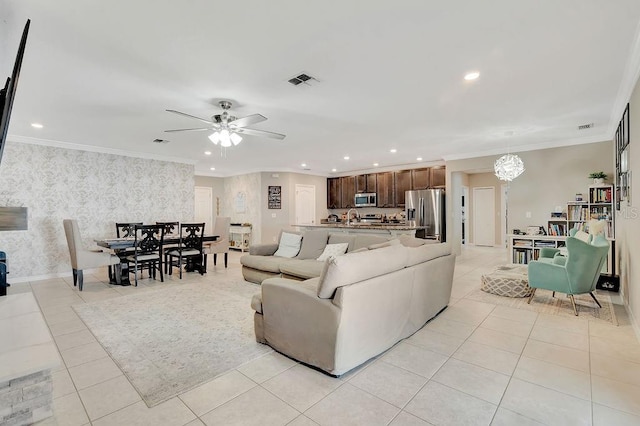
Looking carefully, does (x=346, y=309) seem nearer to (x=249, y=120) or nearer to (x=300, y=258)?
(x=249, y=120)

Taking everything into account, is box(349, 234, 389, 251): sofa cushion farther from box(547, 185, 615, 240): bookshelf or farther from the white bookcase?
the white bookcase

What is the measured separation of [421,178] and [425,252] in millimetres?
5286

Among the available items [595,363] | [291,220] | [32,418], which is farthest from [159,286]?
[595,363]

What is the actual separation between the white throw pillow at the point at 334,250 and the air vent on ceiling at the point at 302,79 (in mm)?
2462

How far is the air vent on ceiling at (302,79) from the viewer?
2955 millimetres

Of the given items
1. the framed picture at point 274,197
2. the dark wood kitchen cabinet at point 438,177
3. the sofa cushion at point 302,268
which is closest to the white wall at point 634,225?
the sofa cushion at point 302,268

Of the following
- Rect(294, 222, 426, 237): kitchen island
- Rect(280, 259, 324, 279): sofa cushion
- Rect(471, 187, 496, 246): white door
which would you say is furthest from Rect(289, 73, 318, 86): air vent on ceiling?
Rect(471, 187, 496, 246): white door

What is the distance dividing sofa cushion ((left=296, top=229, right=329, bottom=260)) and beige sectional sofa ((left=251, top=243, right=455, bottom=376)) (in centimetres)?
217

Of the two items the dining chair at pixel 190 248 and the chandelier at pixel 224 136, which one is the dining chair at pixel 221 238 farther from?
the chandelier at pixel 224 136

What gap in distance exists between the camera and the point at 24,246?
5.32 metres

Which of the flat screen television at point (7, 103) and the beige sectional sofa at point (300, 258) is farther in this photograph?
the beige sectional sofa at point (300, 258)

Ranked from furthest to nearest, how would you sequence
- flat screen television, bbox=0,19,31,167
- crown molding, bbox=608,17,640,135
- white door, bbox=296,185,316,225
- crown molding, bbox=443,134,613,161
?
white door, bbox=296,185,316,225 < crown molding, bbox=443,134,613,161 < crown molding, bbox=608,17,640,135 < flat screen television, bbox=0,19,31,167

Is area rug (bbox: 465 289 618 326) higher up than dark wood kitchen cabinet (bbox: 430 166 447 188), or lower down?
lower down

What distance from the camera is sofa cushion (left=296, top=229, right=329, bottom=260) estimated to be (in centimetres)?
501
